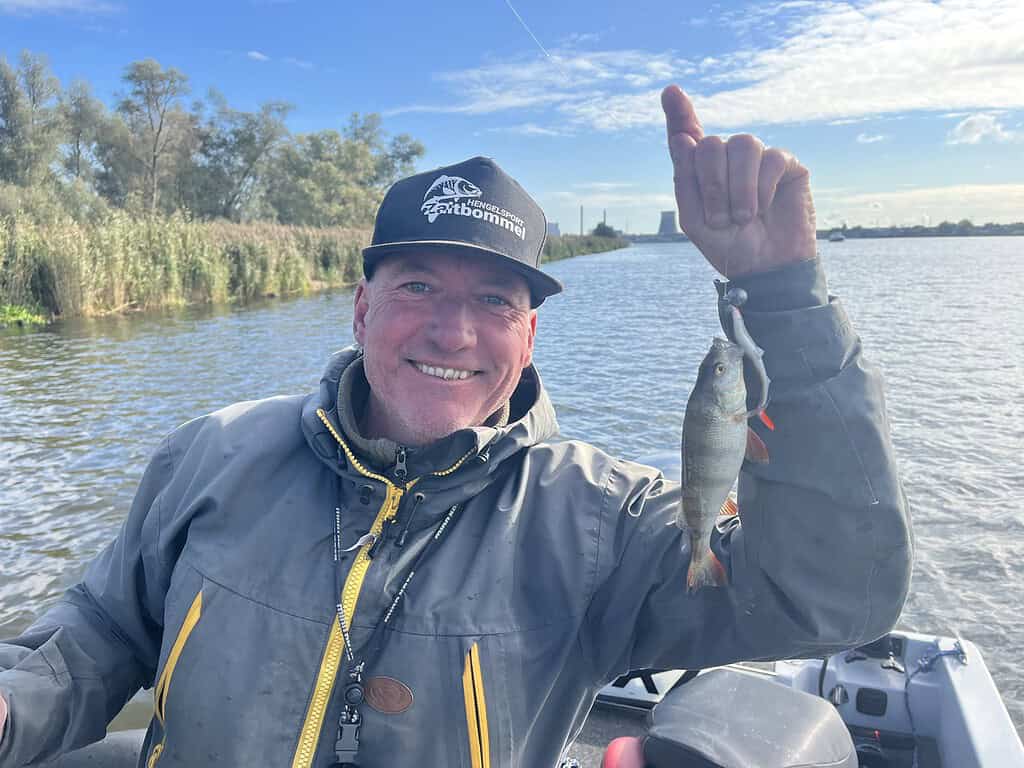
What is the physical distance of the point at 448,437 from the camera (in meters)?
2.04

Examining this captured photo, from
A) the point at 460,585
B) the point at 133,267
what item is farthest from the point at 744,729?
the point at 133,267

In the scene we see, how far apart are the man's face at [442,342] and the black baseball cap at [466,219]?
0.06 meters

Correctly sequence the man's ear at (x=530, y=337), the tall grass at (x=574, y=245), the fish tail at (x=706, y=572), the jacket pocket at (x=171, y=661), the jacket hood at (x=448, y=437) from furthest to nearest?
the tall grass at (x=574, y=245) → the man's ear at (x=530, y=337) → the jacket hood at (x=448, y=437) → the jacket pocket at (x=171, y=661) → the fish tail at (x=706, y=572)

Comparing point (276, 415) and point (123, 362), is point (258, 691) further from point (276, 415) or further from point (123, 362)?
point (123, 362)

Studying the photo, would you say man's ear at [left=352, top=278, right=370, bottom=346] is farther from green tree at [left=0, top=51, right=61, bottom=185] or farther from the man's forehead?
green tree at [left=0, top=51, right=61, bottom=185]

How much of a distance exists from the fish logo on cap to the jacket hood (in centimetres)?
60

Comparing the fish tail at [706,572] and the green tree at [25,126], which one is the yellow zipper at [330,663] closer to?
the fish tail at [706,572]

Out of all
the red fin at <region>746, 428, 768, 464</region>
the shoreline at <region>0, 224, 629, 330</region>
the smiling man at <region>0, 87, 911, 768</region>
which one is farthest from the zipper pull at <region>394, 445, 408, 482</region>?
the shoreline at <region>0, 224, 629, 330</region>

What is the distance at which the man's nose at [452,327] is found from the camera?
2.10 meters

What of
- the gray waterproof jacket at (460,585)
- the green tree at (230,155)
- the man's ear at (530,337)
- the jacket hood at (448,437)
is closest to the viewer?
the gray waterproof jacket at (460,585)

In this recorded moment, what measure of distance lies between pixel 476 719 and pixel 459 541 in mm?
431

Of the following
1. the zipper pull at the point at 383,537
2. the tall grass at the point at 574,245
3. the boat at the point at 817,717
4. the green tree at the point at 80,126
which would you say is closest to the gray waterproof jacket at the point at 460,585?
the zipper pull at the point at 383,537

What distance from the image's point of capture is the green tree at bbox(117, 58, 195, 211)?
4381 cm

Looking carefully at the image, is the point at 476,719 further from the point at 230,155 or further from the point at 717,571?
the point at 230,155
